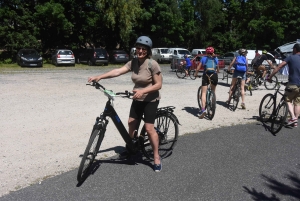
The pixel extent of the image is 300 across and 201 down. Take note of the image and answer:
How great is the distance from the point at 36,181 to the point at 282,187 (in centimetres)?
304

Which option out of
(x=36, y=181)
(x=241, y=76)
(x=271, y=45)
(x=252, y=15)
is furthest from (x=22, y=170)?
(x=252, y=15)

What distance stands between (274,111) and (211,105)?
1440 mm

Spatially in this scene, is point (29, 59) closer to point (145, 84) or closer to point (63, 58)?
point (63, 58)

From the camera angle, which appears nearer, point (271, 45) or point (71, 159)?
point (71, 159)

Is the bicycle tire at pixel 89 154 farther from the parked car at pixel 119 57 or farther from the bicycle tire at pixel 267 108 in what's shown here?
the parked car at pixel 119 57

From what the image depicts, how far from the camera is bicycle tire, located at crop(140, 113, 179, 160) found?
477cm

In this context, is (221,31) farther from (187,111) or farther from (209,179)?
(209,179)

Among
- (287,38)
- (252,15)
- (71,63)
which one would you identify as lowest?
(71,63)

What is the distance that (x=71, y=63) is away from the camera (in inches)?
1113

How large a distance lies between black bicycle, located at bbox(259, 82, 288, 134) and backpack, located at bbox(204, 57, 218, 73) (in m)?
1.38

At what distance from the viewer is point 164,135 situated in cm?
498

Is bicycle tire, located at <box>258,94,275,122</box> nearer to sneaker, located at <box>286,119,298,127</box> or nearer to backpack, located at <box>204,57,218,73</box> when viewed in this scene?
sneaker, located at <box>286,119,298,127</box>

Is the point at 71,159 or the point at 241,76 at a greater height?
the point at 241,76

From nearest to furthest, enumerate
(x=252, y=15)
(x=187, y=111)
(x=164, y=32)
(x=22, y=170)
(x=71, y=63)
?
(x=22, y=170) < (x=187, y=111) < (x=71, y=63) < (x=164, y=32) < (x=252, y=15)
